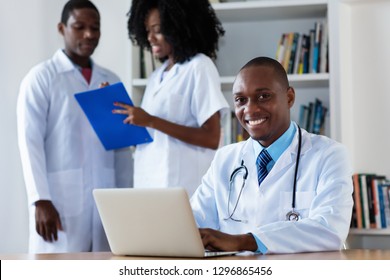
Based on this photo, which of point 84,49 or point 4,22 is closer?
point 84,49

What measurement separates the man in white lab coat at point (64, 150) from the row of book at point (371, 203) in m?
1.16

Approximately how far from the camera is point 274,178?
168 cm

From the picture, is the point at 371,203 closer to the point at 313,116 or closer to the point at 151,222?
the point at 313,116

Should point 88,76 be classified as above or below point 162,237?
above

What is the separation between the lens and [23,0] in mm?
3285

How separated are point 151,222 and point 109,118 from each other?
3.83 feet

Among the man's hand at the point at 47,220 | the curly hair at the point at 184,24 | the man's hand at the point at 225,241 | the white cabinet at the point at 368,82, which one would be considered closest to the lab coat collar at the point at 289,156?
the man's hand at the point at 225,241

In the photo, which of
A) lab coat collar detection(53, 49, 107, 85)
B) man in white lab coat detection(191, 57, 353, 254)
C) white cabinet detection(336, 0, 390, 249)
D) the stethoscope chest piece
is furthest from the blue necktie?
white cabinet detection(336, 0, 390, 249)

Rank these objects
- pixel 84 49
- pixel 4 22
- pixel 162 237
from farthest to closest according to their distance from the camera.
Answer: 1. pixel 4 22
2. pixel 84 49
3. pixel 162 237

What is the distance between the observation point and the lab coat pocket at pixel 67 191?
2.61 meters

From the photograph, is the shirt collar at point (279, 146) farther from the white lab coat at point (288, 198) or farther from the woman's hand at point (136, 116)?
the woman's hand at point (136, 116)
